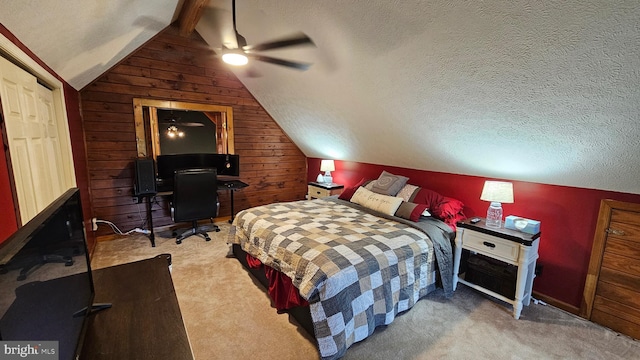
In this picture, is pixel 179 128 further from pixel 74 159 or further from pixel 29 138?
pixel 29 138

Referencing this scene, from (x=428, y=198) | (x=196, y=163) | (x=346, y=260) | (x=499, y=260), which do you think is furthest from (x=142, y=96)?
(x=499, y=260)

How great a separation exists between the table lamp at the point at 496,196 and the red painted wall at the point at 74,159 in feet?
10.6

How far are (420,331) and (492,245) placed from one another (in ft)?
3.18

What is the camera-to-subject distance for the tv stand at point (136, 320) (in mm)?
955

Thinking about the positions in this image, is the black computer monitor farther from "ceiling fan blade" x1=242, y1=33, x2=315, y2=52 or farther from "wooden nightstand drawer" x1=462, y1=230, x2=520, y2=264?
"wooden nightstand drawer" x1=462, y1=230, x2=520, y2=264

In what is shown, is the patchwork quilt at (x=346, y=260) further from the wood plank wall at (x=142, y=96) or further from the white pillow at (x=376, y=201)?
the wood plank wall at (x=142, y=96)

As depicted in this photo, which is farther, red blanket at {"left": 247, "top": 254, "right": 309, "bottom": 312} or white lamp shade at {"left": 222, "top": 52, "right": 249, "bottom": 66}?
white lamp shade at {"left": 222, "top": 52, "right": 249, "bottom": 66}

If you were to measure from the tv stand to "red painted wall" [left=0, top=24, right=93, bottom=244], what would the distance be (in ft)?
1.65

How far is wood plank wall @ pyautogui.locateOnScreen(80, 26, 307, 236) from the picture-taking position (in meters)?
3.43

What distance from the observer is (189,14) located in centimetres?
309

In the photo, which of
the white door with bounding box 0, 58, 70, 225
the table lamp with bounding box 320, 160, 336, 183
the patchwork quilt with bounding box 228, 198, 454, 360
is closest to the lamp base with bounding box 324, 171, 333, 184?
the table lamp with bounding box 320, 160, 336, 183

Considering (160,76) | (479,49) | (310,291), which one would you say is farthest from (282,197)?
(479,49)

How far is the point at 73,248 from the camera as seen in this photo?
966 millimetres

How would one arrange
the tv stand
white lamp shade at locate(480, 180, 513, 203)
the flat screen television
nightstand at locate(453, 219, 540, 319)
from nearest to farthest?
the flat screen television
the tv stand
nightstand at locate(453, 219, 540, 319)
white lamp shade at locate(480, 180, 513, 203)
